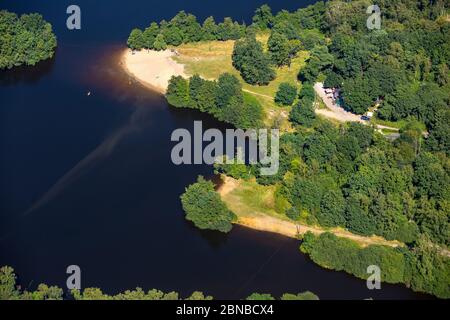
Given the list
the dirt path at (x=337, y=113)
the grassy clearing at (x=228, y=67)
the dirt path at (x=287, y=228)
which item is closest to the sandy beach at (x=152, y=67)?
the grassy clearing at (x=228, y=67)

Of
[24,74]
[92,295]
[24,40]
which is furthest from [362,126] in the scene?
[24,40]

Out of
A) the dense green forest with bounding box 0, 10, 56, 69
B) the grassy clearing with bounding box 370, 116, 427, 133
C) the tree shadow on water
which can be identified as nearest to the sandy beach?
the tree shadow on water

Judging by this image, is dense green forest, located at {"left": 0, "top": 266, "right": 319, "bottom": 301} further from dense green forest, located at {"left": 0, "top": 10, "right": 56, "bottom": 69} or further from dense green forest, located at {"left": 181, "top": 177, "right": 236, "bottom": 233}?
dense green forest, located at {"left": 0, "top": 10, "right": 56, "bottom": 69}

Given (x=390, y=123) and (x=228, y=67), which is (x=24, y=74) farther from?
(x=390, y=123)

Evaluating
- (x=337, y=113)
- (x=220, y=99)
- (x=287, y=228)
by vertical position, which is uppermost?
(x=220, y=99)

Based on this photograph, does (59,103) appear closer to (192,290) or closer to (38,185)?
(38,185)

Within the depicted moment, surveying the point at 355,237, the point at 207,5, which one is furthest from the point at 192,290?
the point at 207,5

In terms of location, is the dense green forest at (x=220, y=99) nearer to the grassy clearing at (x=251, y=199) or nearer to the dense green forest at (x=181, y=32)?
the dense green forest at (x=181, y=32)
